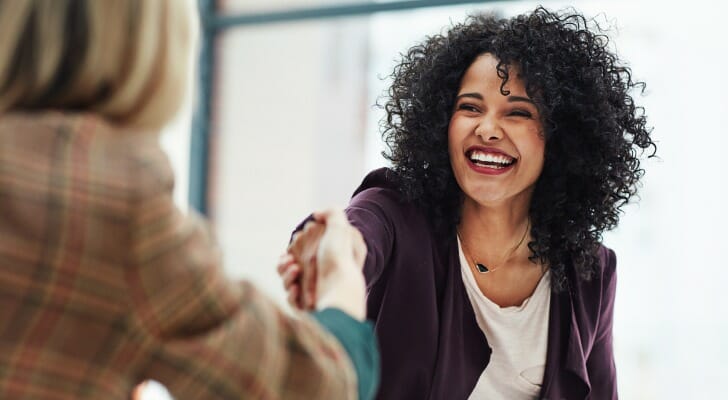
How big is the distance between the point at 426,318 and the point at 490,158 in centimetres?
37

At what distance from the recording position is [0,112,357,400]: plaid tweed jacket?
34.9 inches

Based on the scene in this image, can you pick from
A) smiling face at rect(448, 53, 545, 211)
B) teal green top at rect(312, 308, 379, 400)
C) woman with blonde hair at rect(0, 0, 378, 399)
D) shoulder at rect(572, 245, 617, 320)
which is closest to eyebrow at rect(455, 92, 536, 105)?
smiling face at rect(448, 53, 545, 211)

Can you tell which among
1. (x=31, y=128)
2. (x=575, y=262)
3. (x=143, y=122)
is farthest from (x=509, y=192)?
(x=31, y=128)

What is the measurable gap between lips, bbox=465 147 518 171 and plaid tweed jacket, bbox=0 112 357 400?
3.09 ft

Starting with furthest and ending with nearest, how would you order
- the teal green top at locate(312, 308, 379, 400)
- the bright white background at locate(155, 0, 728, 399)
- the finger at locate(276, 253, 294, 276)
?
1. the bright white background at locate(155, 0, 728, 399)
2. the finger at locate(276, 253, 294, 276)
3. the teal green top at locate(312, 308, 379, 400)

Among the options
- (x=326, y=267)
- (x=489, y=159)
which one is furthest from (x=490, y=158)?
(x=326, y=267)

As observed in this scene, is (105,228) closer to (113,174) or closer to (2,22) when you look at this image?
(113,174)

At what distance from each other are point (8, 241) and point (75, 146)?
0.12 metres

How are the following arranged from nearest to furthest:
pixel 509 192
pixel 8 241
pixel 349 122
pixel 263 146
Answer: pixel 8 241 < pixel 509 192 < pixel 349 122 < pixel 263 146

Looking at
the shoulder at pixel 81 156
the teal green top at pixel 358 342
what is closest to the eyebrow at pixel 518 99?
the teal green top at pixel 358 342

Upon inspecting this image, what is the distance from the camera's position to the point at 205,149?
4.43m

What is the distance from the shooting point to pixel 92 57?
0.93 m

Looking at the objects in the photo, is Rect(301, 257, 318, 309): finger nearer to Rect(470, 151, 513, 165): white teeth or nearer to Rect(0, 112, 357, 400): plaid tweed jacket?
Rect(0, 112, 357, 400): plaid tweed jacket

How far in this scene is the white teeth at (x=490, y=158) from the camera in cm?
181
